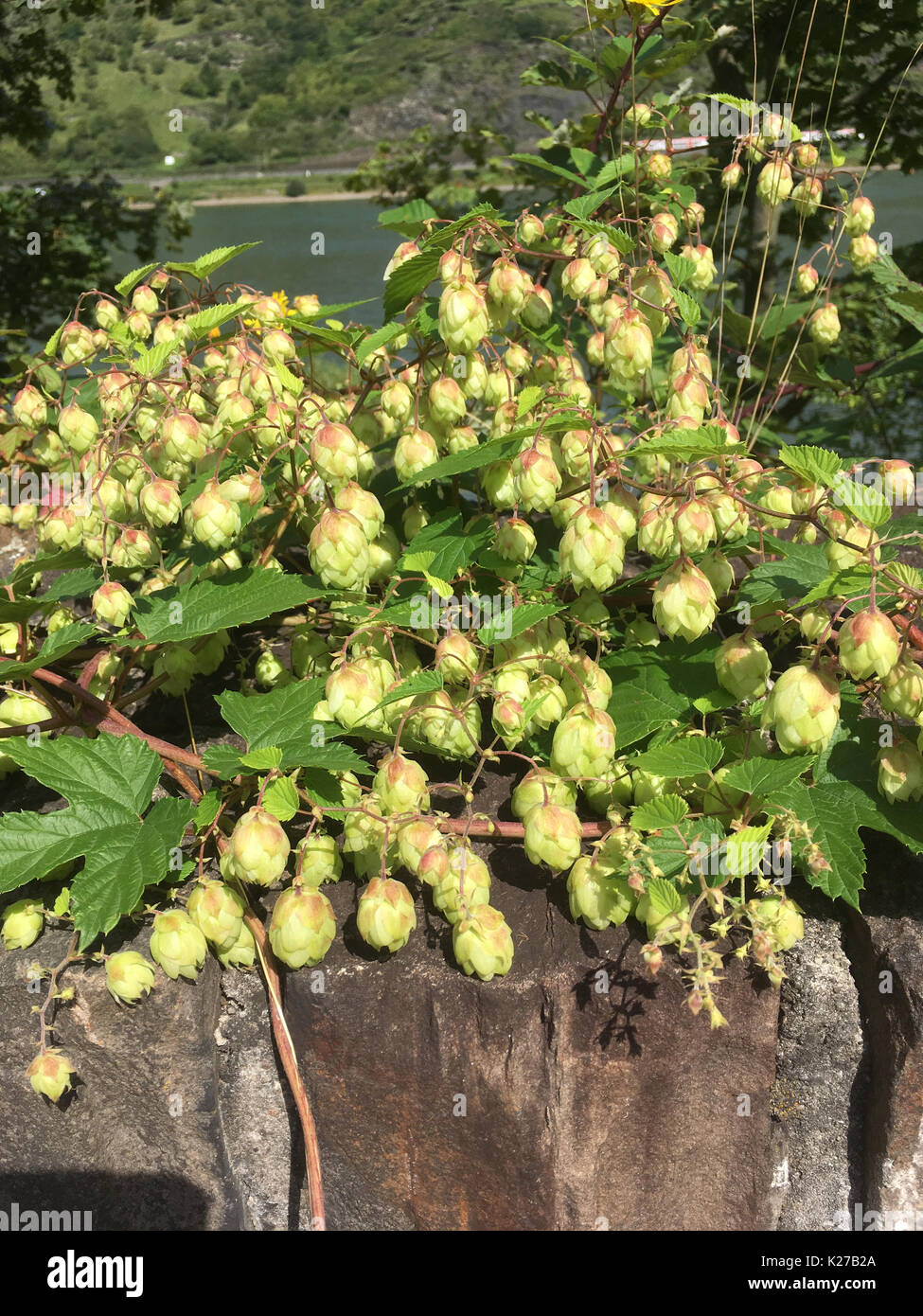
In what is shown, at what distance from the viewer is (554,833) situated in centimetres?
125

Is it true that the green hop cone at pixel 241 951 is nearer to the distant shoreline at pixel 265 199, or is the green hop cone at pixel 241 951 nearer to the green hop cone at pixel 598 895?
the green hop cone at pixel 598 895

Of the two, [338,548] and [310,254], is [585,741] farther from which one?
[310,254]

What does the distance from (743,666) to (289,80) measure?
46.8 feet

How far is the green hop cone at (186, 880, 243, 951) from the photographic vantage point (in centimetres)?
127

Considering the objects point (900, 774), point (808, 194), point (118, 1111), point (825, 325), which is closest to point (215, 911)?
point (118, 1111)

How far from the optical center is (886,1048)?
133 cm

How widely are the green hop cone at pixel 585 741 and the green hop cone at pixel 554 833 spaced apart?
7 centimetres

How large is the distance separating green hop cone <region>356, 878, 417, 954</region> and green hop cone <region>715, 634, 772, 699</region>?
0.53 m

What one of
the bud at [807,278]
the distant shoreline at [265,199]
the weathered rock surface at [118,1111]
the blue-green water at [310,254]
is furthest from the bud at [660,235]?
the distant shoreline at [265,199]

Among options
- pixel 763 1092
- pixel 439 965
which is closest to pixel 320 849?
pixel 439 965

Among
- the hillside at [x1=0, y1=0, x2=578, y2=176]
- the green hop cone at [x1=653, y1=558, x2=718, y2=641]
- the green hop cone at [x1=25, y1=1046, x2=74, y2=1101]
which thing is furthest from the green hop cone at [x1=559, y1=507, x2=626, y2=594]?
the hillside at [x1=0, y1=0, x2=578, y2=176]

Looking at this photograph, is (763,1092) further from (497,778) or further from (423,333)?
(423,333)

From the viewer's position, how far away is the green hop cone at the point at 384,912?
4.00ft

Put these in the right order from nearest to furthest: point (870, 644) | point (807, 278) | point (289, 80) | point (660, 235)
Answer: point (870, 644) < point (660, 235) < point (807, 278) < point (289, 80)
